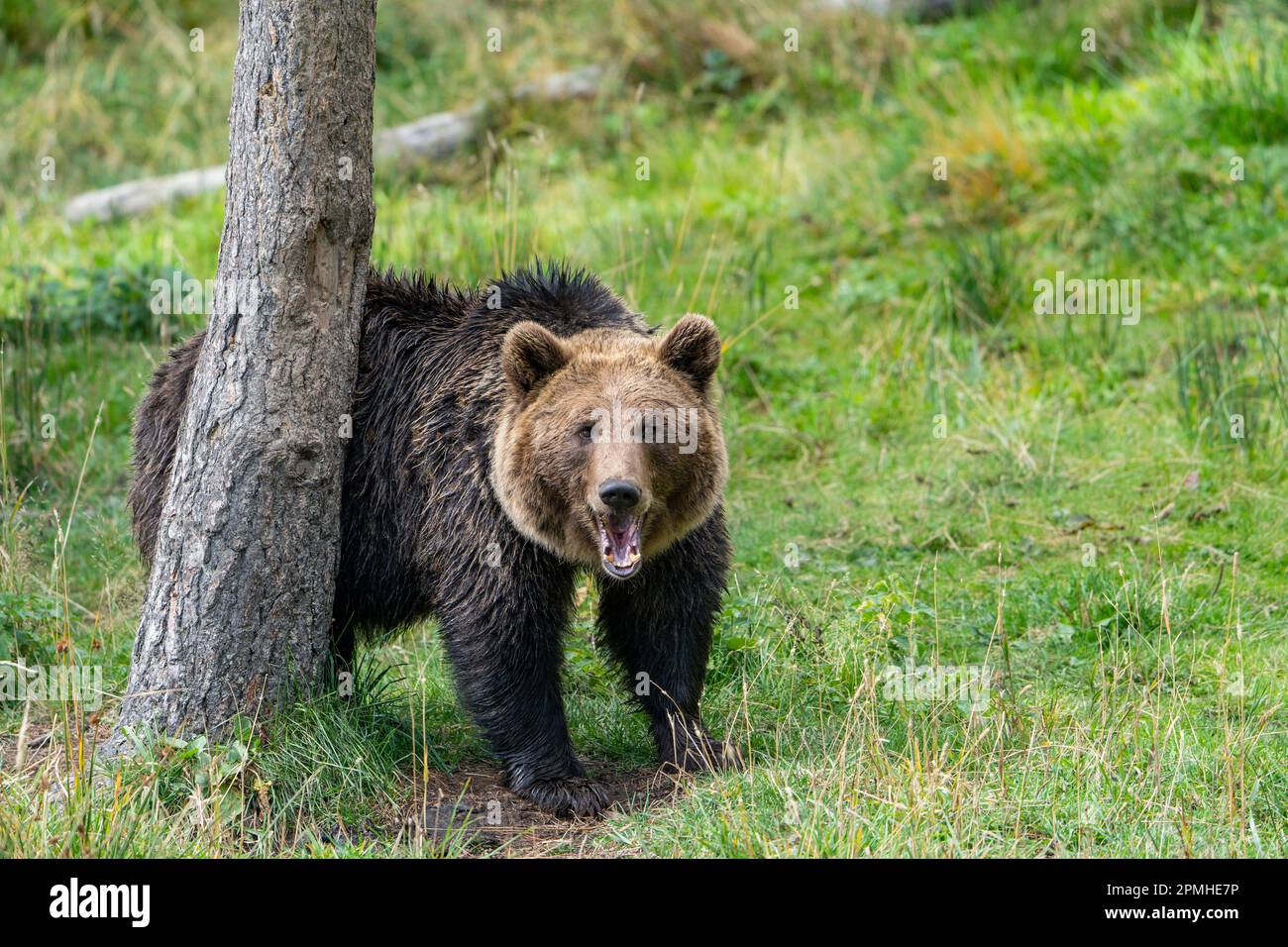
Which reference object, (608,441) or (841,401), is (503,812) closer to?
(608,441)

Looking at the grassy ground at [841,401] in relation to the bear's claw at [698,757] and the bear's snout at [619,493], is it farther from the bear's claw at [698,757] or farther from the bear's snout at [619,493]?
the bear's snout at [619,493]

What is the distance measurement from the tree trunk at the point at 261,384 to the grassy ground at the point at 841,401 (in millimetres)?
280

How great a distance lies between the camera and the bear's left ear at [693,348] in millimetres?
5438

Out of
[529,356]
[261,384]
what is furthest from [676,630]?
[261,384]

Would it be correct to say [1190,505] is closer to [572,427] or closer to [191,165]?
[572,427]

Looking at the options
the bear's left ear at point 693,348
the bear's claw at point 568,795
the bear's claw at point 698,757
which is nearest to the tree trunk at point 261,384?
the bear's claw at point 568,795

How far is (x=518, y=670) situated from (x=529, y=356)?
3.81 feet

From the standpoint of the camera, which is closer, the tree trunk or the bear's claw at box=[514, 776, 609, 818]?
the tree trunk

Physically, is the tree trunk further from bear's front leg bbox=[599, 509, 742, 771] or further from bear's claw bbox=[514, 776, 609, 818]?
bear's front leg bbox=[599, 509, 742, 771]

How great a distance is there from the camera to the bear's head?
516 centimetres

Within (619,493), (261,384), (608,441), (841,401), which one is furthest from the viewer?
(841,401)

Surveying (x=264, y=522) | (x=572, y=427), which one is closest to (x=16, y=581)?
(x=264, y=522)

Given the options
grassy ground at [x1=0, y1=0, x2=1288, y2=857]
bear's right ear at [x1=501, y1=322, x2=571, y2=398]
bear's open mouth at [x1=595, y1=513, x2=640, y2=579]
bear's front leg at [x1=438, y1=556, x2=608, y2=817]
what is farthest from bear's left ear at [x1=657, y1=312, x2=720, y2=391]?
grassy ground at [x1=0, y1=0, x2=1288, y2=857]

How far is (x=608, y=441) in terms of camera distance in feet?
16.8
